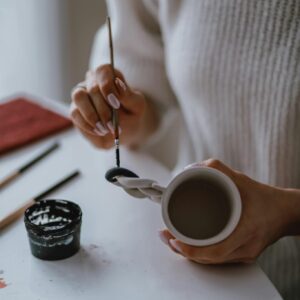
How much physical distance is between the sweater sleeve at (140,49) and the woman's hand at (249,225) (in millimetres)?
325

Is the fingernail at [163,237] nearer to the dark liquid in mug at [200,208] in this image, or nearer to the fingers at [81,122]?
the dark liquid in mug at [200,208]

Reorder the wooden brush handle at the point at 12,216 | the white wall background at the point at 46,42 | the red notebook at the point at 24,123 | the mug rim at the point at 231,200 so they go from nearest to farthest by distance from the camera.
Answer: the mug rim at the point at 231,200
the wooden brush handle at the point at 12,216
the red notebook at the point at 24,123
the white wall background at the point at 46,42

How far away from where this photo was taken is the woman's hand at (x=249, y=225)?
0.56m

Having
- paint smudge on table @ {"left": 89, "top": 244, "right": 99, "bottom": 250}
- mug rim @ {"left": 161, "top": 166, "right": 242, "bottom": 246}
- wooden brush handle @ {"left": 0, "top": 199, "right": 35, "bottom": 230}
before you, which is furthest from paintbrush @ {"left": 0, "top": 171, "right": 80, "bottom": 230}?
mug rim @ {"left": 161, "top": 166, "right": 242, "bottom": 246}

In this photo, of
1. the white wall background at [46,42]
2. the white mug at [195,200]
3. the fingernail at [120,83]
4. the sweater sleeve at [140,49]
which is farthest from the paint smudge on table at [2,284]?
the white wall background at [46,42]

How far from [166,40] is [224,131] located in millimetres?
172

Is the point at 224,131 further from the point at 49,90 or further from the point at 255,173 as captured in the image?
the point at 49,90

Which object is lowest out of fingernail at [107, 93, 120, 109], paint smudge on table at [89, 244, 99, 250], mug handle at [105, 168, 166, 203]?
paint smudge on table at [89, 244, 99, 250]

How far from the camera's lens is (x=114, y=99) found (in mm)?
664

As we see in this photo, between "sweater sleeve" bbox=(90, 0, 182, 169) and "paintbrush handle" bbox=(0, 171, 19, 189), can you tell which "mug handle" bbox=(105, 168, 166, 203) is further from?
"sweater sleeve" bbox=(90, 0, 182, 169)

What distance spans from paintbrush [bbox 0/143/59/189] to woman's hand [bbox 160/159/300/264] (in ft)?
0.81

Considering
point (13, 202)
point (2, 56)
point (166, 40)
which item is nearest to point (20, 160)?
point (13, 202)

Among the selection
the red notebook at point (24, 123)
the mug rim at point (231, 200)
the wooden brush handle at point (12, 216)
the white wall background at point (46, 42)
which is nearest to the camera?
the mug rim at point (231, 200)

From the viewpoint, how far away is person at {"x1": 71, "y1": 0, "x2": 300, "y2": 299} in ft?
1.97
